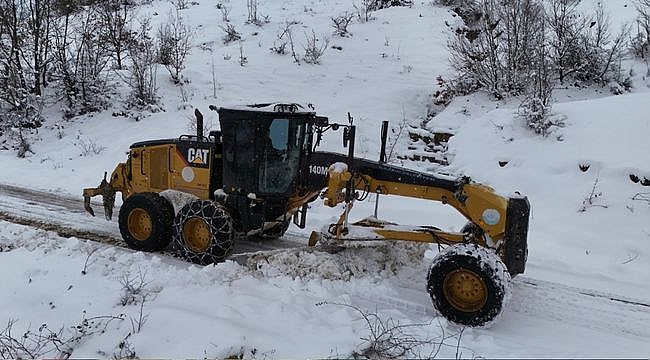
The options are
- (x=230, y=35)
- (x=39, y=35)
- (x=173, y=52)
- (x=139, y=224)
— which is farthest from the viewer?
(x=230, y=35)

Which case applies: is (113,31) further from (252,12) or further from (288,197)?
(288,197)

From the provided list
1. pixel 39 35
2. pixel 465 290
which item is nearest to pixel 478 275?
pixel 465 290

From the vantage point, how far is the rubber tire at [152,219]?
290 inches

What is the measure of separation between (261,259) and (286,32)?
14068 mm

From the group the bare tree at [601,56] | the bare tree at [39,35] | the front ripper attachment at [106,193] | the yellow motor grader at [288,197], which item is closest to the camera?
the yellow motor grader at [288,197]

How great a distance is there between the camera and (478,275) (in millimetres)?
5184

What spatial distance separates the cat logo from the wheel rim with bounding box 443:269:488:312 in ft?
11.6

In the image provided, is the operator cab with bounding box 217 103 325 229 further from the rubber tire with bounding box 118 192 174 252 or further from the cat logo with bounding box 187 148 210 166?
the rubber tire with bounding box 118 192 174 252

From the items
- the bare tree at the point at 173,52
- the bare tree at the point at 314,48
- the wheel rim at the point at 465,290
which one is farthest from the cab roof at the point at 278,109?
the bare tree at the point at 314,48

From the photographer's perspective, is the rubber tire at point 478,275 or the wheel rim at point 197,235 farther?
the wheel rim at point 197,235

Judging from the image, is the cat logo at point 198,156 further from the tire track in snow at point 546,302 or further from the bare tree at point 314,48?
the bare tree at point 314,48

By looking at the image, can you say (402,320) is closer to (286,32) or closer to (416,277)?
(416,277)

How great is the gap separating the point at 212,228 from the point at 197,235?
14.2 inches

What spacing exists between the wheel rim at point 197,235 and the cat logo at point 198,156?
0.81 meters
